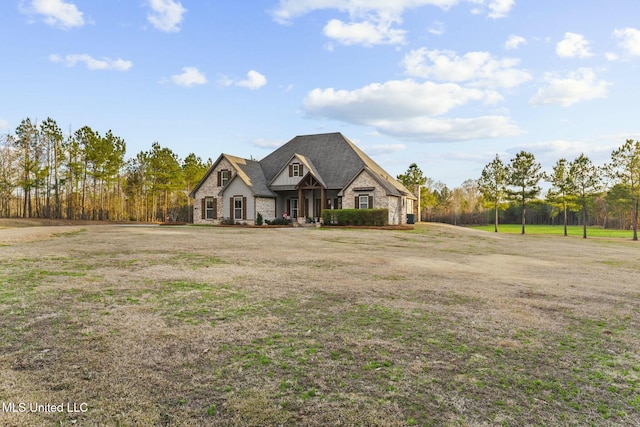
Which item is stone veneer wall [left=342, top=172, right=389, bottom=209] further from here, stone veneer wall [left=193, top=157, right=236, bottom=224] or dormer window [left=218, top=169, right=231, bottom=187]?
dormer window [left=218, top=169, right=231, bottom=187]

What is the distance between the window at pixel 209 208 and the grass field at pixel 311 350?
2646 cm

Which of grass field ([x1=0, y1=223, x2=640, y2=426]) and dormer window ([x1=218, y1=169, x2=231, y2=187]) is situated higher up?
dormer window ([x1=218, y1=169, x2=231, y2=187])

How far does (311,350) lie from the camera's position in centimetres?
449

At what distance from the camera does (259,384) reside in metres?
3.62

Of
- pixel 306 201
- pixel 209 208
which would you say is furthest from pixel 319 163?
pixel 209 208

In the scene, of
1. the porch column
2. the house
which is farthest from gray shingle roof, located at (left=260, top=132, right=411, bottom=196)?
the porch column

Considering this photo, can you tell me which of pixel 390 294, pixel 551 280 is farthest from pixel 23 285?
pixel 551 280

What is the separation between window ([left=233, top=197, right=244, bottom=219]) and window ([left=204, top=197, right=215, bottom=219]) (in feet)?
9.11

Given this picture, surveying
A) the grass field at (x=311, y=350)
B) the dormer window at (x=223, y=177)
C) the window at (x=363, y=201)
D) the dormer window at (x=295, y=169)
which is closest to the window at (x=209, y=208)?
the dormer window at (x=223, y=177)

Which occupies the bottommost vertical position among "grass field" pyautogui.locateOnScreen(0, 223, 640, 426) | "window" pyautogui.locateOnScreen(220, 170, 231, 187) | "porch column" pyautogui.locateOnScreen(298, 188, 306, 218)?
"grass field" pyautogui.locateOnScreen(0, 223, 640, 426)

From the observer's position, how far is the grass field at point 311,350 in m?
3.24

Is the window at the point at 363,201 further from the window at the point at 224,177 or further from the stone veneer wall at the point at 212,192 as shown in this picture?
the window at the point at 224,177

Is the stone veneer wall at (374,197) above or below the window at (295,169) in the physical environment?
below

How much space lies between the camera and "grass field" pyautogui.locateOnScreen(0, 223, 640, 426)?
324cm
